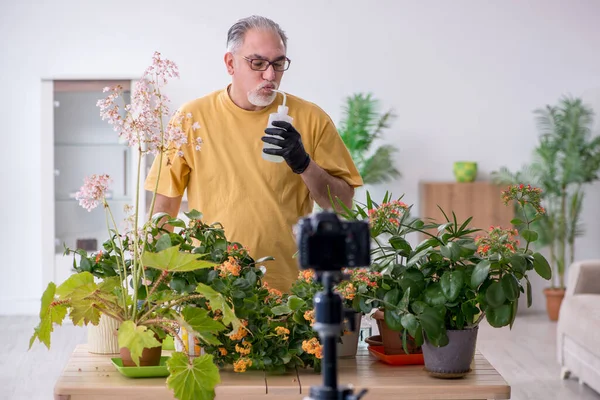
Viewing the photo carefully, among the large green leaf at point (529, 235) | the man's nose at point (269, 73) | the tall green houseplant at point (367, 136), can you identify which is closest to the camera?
the large green leaf at point (529, 235)

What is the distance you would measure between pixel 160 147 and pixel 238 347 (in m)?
0.44

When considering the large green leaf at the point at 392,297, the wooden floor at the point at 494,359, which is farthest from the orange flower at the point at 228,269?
the wooden floor at the point at 494,359

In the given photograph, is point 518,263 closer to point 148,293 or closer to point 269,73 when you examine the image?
point 148,293

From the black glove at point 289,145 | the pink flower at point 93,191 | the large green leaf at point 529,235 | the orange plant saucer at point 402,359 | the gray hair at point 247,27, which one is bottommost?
the orange plant saucer at point 402,359

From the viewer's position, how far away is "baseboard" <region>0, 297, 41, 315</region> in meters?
6.52

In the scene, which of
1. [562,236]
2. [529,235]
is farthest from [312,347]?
[562,236]

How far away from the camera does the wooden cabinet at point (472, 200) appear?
642 cm

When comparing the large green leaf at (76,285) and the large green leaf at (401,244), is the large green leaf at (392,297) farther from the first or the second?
the large green leaf at (76,285)

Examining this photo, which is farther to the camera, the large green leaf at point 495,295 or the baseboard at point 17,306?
the baseboard at point 17,306

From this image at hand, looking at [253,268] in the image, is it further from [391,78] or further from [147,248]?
[391,78]

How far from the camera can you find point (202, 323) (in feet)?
5.50

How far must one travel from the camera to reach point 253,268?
183 centimetres

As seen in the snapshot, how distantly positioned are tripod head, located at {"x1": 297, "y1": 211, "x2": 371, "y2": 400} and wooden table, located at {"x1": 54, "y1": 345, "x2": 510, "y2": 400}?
741mm

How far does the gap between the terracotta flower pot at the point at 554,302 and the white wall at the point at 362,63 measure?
401 mm
